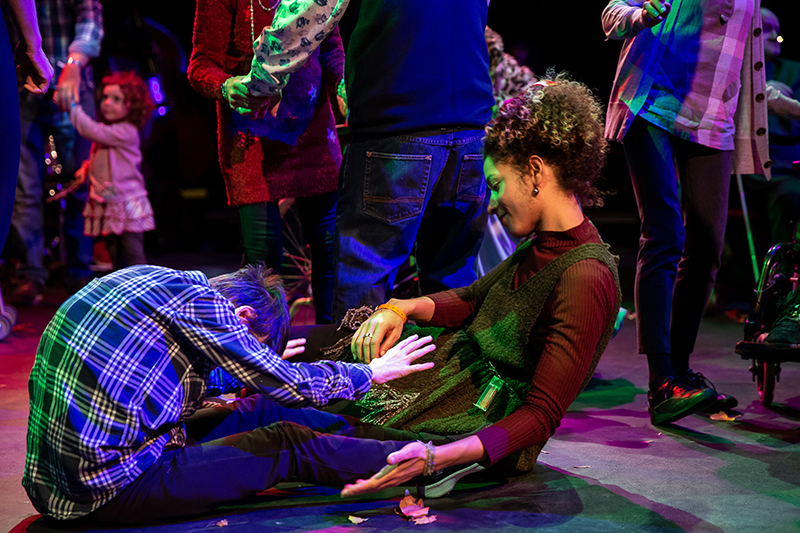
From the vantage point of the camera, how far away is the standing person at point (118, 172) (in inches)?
203

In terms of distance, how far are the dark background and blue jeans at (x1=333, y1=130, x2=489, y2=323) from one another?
5893 mm

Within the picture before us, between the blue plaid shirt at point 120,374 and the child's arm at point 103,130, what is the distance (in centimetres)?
356

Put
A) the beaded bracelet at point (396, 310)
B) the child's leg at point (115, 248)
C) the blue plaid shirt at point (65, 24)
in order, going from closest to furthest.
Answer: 1. the beaded bracelet at point (396, 310)
2. the blue plaid shirt at point (65, 24)
3. the child's leg at point (115, 248)

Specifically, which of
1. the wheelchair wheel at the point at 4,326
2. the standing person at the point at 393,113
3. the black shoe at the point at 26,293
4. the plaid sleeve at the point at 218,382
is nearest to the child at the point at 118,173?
the black shoe at the point at 26,293

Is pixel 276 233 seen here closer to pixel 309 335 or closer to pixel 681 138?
pixel 309 335

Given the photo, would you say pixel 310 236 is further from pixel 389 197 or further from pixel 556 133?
A: pixel 556 133

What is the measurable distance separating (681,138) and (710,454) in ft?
3.63

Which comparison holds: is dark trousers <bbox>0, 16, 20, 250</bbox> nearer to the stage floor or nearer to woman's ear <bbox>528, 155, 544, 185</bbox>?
the stage floor

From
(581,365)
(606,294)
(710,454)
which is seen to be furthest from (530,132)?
(710,454)

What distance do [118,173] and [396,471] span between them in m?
4.20

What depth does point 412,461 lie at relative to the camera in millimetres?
1682

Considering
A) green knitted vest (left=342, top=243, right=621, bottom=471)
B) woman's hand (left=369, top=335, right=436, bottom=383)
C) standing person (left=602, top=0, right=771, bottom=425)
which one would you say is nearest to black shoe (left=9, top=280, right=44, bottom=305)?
green knitted vest (left=342, top=243, right=621, bottom=471)

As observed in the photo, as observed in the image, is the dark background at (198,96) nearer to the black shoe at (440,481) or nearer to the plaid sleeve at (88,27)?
the plaid sleeve at (88,27)

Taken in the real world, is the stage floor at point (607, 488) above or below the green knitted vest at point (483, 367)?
below
